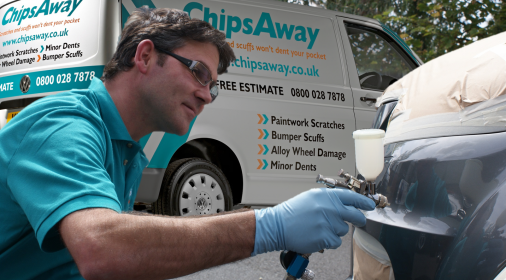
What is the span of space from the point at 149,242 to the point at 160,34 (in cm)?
97

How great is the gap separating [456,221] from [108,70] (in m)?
1.40

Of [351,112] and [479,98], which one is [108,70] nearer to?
[479,98]

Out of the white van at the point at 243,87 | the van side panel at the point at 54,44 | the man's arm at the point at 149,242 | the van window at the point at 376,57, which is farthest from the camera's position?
the van window at the point at 376,57

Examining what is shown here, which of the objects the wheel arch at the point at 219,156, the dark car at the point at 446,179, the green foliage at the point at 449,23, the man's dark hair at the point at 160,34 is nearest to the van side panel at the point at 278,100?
the wheel arch at the point at 219,156

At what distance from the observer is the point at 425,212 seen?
165cm

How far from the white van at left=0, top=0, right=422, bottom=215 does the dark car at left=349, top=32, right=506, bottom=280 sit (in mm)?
2517

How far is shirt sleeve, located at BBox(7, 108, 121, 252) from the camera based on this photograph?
1143 mm

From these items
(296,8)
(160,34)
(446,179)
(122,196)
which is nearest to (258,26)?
(296,8)

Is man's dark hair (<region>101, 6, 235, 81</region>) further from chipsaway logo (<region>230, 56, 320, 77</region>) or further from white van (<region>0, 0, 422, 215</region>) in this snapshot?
chipsaway logo (<region>230, 56, 320, 77</region>)

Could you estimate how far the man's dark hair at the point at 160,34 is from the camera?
188cm

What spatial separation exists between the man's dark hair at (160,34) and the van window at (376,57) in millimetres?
3428

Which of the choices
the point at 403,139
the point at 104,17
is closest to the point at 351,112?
the point at 104,17

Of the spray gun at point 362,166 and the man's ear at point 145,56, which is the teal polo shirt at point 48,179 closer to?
the man's ear at point 145,56

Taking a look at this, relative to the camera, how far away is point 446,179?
161cm
